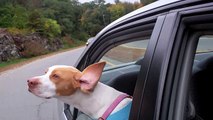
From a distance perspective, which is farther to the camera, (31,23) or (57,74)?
(31,23)

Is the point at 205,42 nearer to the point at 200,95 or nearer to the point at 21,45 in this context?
the point at 200,95

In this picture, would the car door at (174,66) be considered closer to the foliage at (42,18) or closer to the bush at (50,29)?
the foliage at (42,18)


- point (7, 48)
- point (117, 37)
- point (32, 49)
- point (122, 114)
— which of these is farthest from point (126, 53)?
point (32, 49)

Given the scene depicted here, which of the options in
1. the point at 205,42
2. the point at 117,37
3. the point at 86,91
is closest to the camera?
the point at 205,42

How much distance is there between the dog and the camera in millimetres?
2305

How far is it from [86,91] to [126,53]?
0.79m

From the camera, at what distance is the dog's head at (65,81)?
2350 millimetres

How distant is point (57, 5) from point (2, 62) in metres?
40.5

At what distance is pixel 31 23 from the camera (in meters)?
47.2

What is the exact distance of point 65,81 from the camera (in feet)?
8.03

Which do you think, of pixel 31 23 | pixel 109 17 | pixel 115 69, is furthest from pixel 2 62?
pixel 115 69

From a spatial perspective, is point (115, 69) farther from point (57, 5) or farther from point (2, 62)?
point (57, 5)

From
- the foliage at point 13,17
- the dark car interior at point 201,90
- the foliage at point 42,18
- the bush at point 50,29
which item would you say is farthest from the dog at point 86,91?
the bush at point 50,29

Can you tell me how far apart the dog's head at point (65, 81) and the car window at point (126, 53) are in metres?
0.25
